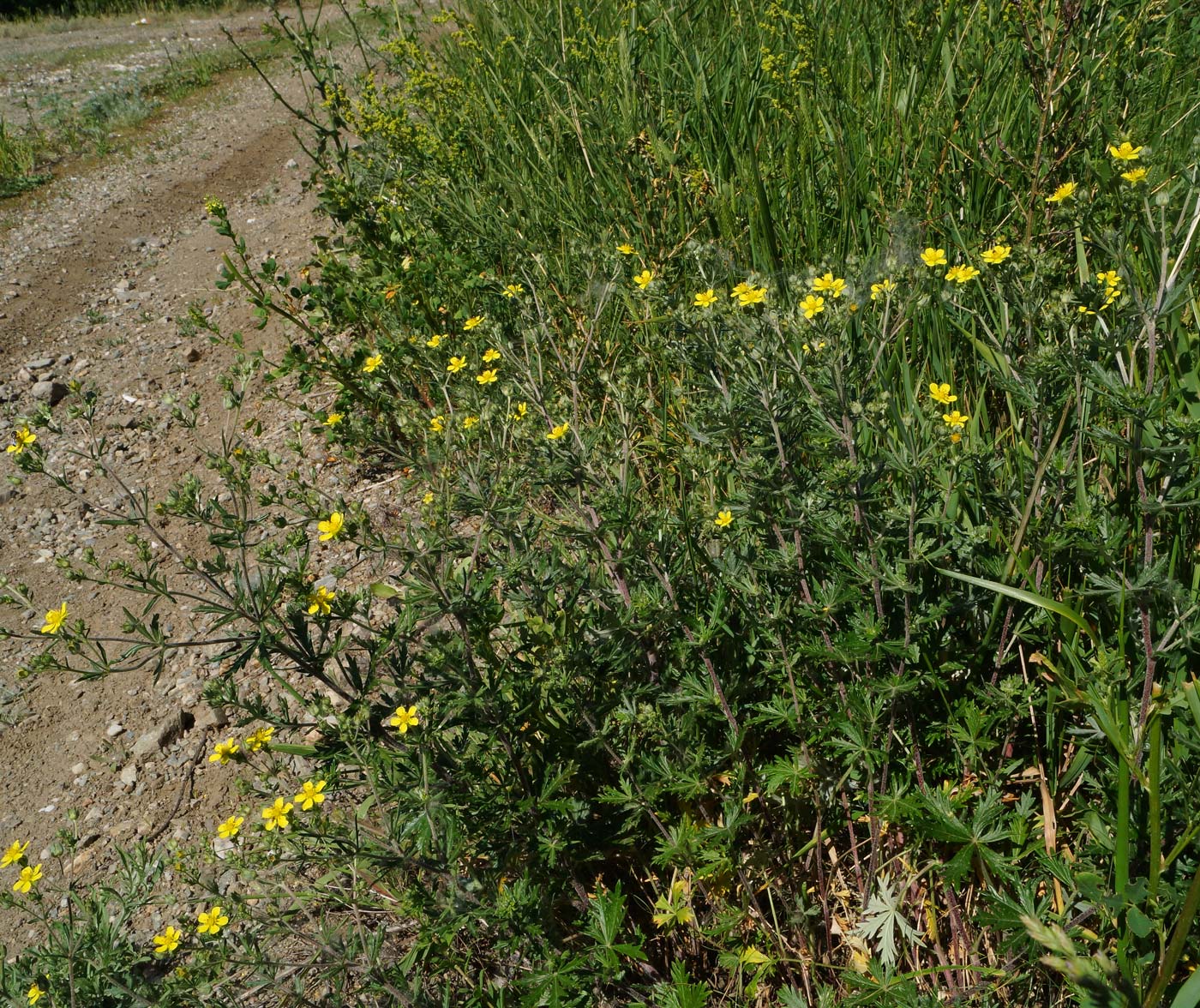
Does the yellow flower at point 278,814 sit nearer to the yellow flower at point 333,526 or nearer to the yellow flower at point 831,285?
the yellow flower at point 333,526

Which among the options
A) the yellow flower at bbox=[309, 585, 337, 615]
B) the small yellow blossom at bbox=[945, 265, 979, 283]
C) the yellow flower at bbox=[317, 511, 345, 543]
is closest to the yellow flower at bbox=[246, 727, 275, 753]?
the yellow flower at bbox=[309, 585, 337, 615]

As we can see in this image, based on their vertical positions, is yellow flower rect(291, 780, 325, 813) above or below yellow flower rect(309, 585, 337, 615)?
below

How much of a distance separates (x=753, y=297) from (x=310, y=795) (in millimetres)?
1305

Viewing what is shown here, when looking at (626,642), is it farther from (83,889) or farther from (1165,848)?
(83,889)

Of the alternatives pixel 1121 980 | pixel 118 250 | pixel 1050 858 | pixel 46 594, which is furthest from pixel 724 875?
pixel 118 250

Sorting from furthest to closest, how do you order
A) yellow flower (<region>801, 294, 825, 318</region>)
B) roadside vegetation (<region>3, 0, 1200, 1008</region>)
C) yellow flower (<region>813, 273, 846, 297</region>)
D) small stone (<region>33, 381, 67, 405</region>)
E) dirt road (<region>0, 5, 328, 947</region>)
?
1. small stone (<region>33, 381, 67, 405</region>)
2. dirt road (<region>0, 5, 328, 947</region>)
3. yellow flower (<region>813, 273, 846, 297</region>)
4. yellow flower (<region>801, 294, 825, 318</region>)
5. roadside vegetation (<region>3, 0, 1200, 1008</region>)

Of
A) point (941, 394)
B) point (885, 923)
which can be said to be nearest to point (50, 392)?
point (941, 394)

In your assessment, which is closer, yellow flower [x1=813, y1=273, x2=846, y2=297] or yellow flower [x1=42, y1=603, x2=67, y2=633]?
yellow flower [x1=42, y1=603, x2=67, y2=633]

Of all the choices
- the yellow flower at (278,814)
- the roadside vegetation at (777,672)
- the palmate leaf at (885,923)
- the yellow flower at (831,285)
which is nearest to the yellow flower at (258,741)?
the roadside vegetation at (777,672)

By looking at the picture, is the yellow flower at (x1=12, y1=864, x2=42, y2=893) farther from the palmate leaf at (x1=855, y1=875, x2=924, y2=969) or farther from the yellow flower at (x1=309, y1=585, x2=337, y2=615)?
the palmate leaf at (x1=855, y1=875, x2=924, y2=969)

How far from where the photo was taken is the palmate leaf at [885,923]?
6.07 ft

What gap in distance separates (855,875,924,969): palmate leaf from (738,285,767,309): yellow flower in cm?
119

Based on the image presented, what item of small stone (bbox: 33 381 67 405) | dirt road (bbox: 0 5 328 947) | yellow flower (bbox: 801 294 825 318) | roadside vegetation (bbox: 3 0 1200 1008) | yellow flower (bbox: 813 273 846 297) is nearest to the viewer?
roadside vegetation (bbox: 3 0 1200 1008)

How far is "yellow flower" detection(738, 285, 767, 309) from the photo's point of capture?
1.87 m
